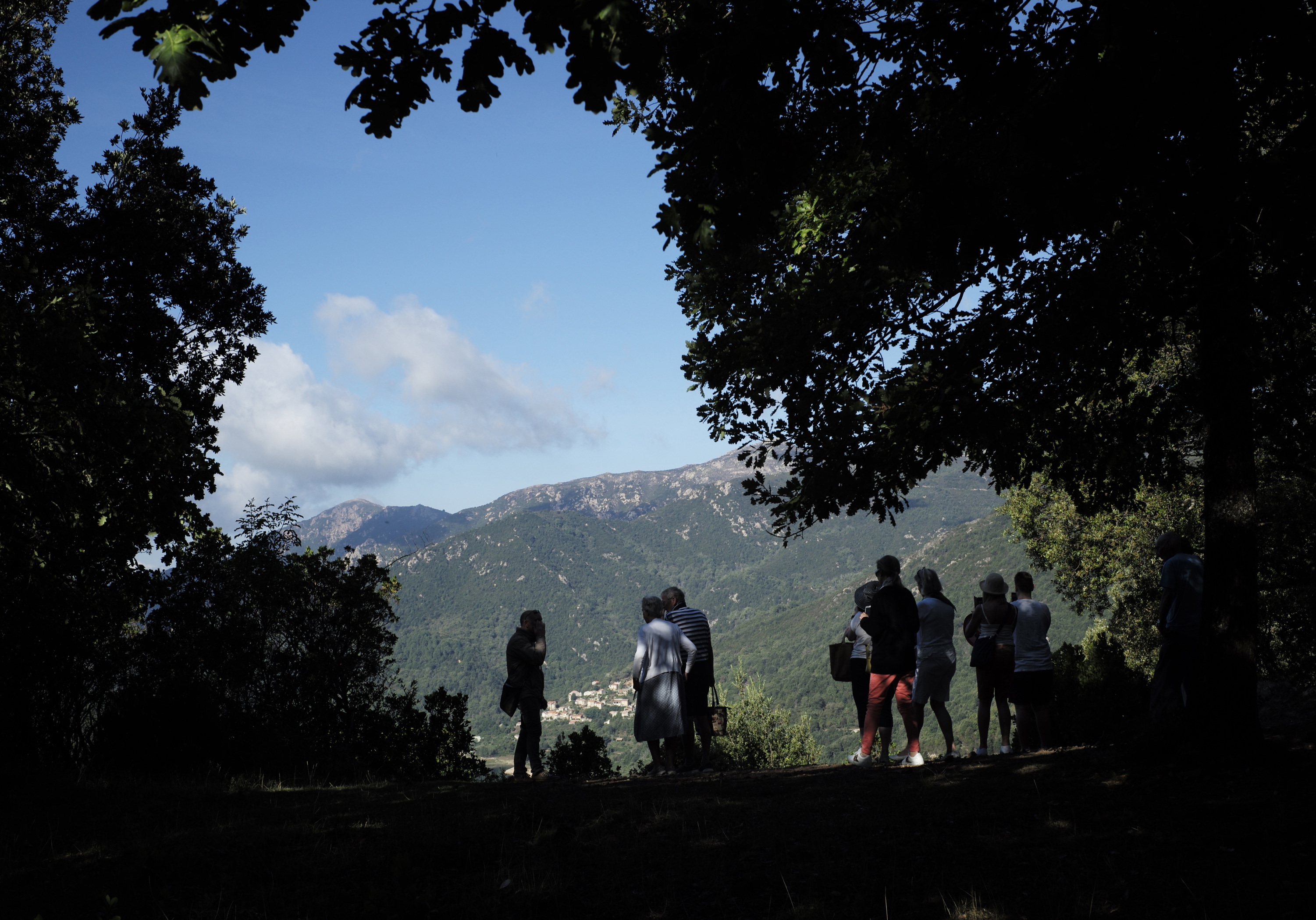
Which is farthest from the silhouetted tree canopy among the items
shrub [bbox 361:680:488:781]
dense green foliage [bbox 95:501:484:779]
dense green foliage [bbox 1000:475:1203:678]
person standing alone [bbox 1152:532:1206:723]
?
dense green foliage [bbox 1000:475:1203:678]

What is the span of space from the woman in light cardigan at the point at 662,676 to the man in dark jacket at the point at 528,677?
1.09m

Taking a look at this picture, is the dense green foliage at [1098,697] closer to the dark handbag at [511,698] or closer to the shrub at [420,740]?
the dark handbag at [511,698]

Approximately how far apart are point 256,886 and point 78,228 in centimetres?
1154

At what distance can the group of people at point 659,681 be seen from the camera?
9117mm

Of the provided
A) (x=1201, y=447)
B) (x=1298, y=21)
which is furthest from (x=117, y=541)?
(x=1201, y=447)

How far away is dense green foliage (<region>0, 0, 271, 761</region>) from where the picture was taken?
25.6 feet

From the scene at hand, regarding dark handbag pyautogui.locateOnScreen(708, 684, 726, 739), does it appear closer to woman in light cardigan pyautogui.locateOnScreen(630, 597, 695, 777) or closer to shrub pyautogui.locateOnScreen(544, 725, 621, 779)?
woman in light cardigan pyautogui.locateOnScreen(630, 597, 695, 777)

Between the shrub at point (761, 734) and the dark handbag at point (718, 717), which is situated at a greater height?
the dark handbag at point (718, 717)

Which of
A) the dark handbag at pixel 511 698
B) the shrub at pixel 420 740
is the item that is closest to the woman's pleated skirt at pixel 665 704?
the dark handbag at pixel 511 698

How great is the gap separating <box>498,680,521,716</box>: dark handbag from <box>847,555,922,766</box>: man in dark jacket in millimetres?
3687

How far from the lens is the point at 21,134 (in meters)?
11.7

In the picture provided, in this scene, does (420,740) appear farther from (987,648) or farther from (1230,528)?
(1230,528)

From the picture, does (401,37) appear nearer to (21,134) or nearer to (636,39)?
(636,39)

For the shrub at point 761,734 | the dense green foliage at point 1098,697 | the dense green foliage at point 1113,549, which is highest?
the dense green foliage at point 1113,549
